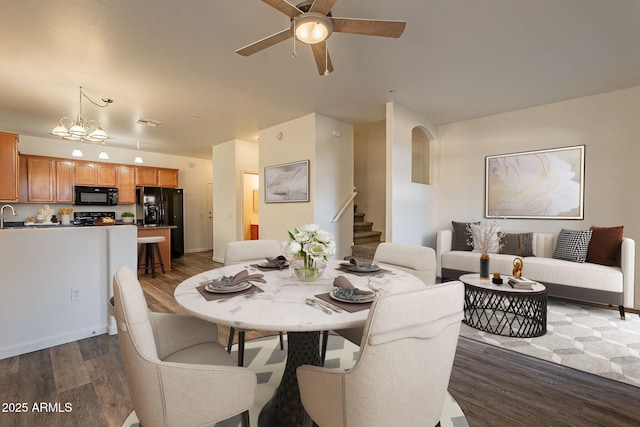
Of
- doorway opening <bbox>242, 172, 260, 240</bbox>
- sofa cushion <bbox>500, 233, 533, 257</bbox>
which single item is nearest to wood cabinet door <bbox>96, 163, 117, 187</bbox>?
doorway opening <bbox>242, 172, 260, 240</bbox>

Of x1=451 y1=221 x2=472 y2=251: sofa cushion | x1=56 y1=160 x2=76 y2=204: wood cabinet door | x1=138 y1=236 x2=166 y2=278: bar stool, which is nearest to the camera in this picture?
x1=451 y1=221 x2=472 y2=251: sofa cushion

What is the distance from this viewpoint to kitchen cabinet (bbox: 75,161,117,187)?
5988 millimetres

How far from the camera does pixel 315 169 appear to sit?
4281 mm

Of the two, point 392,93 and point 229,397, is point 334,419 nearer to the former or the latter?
point 229,397

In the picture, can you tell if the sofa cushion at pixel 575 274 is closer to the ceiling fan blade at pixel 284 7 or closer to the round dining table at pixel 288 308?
the round dining table at pixel 288 308

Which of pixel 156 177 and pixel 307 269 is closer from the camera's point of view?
pixel 307 269

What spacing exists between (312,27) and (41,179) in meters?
6.67

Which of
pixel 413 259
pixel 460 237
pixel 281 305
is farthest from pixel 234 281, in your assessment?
pixel 460 237

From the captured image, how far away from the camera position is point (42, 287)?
2.44m

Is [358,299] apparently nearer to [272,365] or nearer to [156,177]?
[272,365]

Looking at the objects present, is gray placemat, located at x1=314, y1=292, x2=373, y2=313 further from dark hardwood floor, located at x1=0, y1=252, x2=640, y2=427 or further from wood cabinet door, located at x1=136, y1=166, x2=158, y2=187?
wood cabinet door, located at x1=136, y1=166, x2=158, y2=187

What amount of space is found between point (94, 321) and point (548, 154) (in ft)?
19.3

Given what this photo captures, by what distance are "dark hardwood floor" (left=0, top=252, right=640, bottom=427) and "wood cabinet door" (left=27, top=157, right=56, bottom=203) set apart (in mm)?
4659

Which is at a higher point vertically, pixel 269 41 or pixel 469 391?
pixel 269 41
